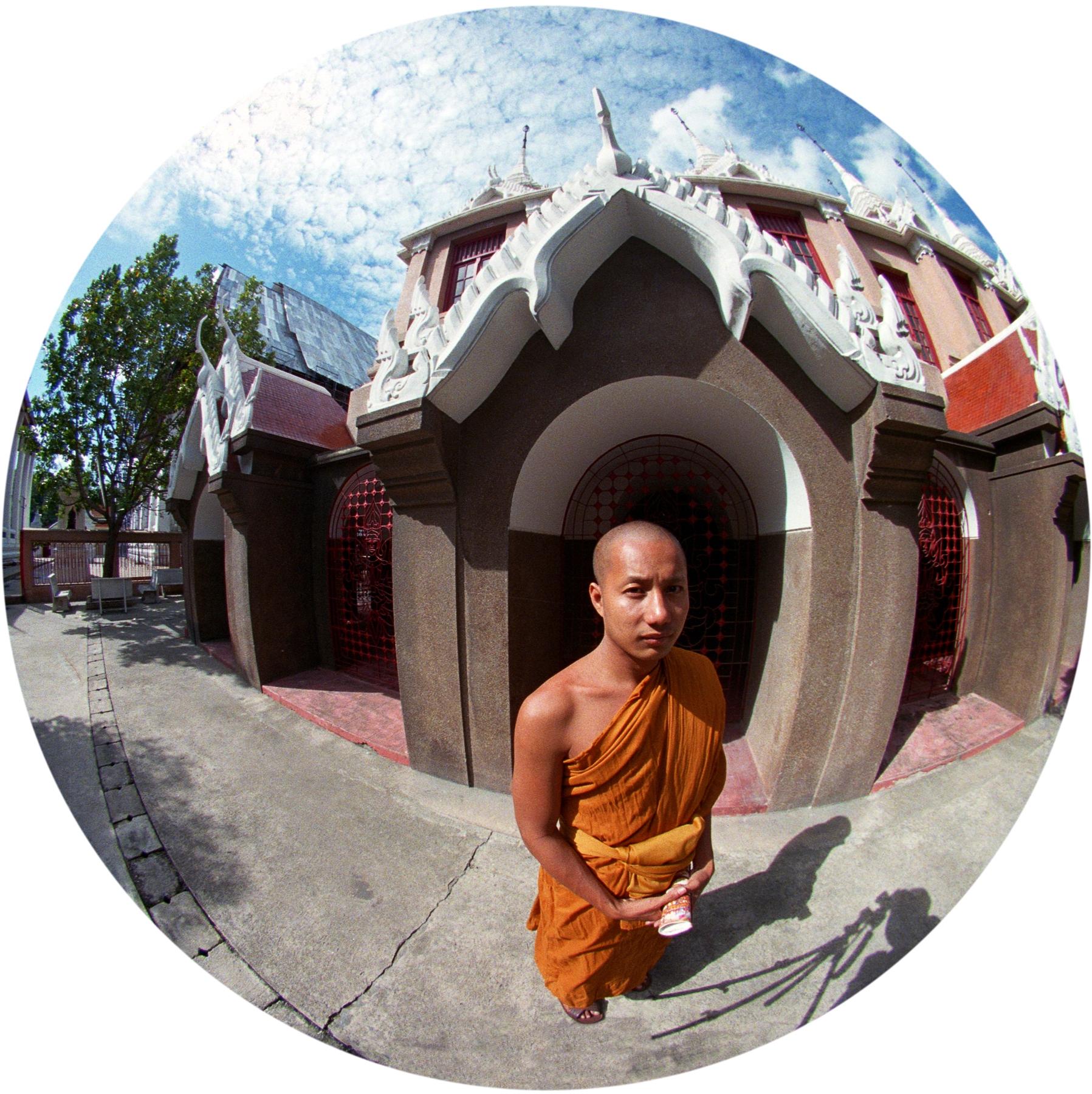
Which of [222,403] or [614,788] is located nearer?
[614,788]

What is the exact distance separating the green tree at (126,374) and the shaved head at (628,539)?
1.12 meters

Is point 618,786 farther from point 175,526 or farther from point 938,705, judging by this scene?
point 175,526

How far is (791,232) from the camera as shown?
1.29 metres

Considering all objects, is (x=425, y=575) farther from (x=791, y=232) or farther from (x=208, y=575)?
(x=791, y=232)

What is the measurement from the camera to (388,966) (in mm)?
1055

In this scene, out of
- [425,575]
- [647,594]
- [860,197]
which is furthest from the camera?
[425,575]

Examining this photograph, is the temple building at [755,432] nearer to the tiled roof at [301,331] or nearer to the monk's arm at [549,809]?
the tiled roof at [301,331]

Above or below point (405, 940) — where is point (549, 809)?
above

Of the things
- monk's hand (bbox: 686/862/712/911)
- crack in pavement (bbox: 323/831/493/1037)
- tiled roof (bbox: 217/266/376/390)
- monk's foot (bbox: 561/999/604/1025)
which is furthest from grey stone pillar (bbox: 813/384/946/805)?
tiled roof (bbox: 217/266/376/390)

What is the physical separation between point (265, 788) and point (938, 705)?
1.89 metres

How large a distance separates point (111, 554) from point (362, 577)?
753mm

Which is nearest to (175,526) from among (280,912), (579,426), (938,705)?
(280,912)

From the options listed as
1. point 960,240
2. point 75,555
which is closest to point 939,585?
point 960,240

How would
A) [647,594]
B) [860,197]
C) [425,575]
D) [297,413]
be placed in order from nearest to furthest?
[647,594] → [860,197] → [297,413] → [425,575]
